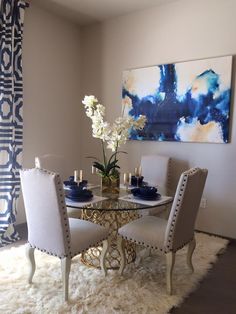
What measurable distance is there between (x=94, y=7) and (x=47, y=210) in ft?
9.56

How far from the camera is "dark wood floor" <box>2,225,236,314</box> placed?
6.91 ft

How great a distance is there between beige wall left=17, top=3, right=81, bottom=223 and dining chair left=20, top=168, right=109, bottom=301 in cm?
144

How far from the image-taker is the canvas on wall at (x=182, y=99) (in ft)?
11.1

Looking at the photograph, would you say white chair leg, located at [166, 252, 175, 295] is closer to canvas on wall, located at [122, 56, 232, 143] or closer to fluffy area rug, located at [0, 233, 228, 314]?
fluffy area rug, located at [0, 233, 228, 314]

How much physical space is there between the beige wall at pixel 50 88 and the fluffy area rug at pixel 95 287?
1.33 metres

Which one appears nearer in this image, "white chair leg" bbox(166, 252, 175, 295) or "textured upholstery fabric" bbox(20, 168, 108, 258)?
"textured upholstery fabric" bbox(20, 168, 108, 258)

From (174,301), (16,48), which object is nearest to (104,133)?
(174,301)

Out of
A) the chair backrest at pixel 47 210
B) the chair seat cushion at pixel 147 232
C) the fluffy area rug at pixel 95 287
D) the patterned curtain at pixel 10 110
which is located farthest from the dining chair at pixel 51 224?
the patterned curtain at pixel 10 110

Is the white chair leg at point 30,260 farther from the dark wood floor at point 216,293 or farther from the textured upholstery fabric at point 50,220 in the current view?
the dark wood floor at point 216,293

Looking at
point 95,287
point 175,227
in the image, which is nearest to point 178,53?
point 175,227

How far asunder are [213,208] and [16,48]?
9.82 ft

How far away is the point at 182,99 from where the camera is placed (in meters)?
3.64

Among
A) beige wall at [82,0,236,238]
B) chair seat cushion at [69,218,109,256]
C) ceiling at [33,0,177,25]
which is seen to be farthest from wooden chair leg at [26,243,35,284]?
ceiling at [33,0,177,25]

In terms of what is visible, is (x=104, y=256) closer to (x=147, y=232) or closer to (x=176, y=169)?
(x=147, y=232)
